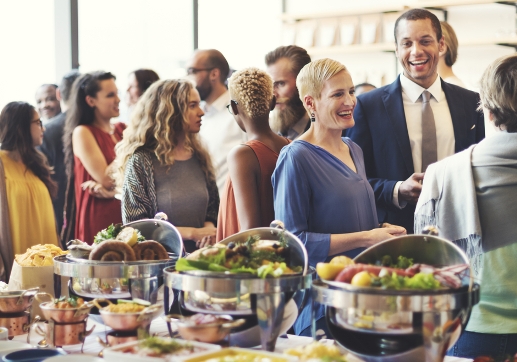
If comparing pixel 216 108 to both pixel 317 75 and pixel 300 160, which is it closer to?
pixel 317 75

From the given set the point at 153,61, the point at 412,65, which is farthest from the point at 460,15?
the point at 412,65

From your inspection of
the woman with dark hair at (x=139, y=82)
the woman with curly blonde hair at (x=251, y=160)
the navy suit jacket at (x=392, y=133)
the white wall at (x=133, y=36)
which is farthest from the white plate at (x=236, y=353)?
the white wall at (x=133, y=36)

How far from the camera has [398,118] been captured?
129 inches

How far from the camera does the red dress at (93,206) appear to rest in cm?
441

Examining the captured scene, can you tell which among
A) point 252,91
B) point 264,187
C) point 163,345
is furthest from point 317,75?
point 163,345

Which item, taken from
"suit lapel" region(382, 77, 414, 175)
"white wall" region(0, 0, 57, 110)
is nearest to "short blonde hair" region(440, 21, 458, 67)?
"suit lapel" region(382, 77, 414, 175)

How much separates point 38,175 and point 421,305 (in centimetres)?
304

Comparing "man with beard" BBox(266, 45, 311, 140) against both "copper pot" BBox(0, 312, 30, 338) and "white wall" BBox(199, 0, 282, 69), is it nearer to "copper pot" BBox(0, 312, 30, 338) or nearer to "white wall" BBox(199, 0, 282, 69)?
"copper pot" BBox(0, 312, 30, 338)

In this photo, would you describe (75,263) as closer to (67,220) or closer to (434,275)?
(434,275)

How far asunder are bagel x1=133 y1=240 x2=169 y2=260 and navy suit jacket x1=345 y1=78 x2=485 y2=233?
1.13 metres

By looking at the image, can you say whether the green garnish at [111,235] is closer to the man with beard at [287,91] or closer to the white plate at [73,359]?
the white plate at [73,359]

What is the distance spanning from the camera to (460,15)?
700cm

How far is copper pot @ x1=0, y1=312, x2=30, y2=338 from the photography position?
2219 millimetres

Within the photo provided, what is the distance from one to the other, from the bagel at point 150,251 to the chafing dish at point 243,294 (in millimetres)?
396
